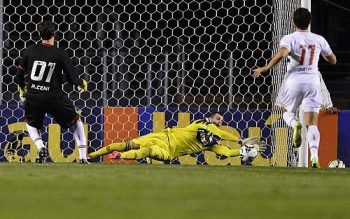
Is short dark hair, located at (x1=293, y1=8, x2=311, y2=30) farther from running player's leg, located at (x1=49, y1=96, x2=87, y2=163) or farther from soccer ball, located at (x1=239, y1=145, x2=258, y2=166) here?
running player's leg, located at (x1=49, y1=96, x2=87, y2=163)

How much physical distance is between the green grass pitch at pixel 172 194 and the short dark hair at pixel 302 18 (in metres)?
1.77

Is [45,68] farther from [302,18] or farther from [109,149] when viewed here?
[302,18]

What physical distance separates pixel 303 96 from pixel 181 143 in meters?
1.73

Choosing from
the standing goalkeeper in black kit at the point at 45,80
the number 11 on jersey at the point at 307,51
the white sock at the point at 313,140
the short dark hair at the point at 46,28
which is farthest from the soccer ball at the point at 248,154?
the short dark hair at the point at 46,28

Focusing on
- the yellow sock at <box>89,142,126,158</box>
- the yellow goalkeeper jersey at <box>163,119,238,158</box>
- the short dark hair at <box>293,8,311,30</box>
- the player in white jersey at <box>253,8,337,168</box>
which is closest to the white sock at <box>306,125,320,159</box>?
the player in white jersey at <box>253,8,337,168</box>

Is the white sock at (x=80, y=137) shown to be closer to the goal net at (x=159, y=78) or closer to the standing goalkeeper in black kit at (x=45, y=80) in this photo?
the standing goalkeeper in black kit at (x=45, y=80)

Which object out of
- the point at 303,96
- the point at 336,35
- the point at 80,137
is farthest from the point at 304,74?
the point at 336,35

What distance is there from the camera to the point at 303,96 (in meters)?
7.34

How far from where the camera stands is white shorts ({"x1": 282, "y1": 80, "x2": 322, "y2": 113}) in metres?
7.25

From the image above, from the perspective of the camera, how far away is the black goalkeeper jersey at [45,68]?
7.46 m

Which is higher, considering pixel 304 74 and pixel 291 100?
pixel 304 74

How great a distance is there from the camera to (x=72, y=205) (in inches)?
139

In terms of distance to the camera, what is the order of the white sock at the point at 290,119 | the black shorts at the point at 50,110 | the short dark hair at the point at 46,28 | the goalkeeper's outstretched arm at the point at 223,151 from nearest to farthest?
the white sock at the point at 290,119 → the short dark hair at the point at 46,28 → the black shorts at the point at 50,110 → the goalkeeper's outstretched arm at the point at 223,151

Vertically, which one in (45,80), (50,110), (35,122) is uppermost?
(45,80)
